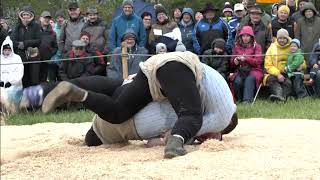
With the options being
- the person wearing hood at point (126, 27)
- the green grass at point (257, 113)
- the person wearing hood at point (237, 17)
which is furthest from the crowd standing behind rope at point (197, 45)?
the green grass at point (257, 113)

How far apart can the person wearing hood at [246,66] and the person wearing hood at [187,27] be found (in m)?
0.88

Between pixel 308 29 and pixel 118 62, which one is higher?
pixel 308 29

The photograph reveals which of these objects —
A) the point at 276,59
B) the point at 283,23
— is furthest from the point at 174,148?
the point at 283,23

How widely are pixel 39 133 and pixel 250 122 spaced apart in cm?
223

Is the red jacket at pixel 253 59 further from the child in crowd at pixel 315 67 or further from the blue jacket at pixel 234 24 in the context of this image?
the child in crowd at pixel 315 67

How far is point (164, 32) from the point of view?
9.80m

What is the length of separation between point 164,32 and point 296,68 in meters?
2.13

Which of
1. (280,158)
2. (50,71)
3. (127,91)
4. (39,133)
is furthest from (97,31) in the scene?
(280,158)

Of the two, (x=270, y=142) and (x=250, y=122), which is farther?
(x=250, y=122)

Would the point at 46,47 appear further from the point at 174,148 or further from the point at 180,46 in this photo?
the point at 174,148

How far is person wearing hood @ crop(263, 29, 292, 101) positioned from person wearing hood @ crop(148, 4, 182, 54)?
4.73 feet

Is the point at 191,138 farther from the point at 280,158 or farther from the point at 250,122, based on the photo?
the point at 250,122

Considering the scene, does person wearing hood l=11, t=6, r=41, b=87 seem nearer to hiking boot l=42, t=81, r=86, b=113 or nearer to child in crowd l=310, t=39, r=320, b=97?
child in crowd l=310, t=39, r=320, b=97

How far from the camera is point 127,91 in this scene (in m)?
4.77
